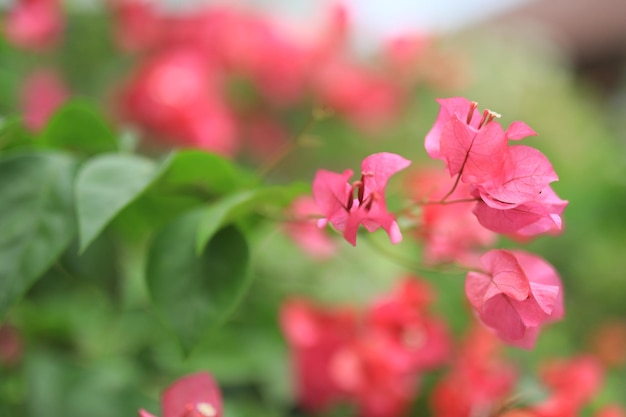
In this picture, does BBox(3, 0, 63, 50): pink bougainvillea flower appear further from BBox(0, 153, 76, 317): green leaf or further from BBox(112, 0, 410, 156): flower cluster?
BBox(0, 153, 76, 317): green leaf

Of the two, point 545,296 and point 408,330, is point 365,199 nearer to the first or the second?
point 545,296

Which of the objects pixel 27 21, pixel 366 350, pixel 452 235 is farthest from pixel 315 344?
pixel 27 21

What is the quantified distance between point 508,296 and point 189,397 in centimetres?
16

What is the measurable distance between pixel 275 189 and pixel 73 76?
3.19 feet

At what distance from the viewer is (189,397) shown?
0.34 metres

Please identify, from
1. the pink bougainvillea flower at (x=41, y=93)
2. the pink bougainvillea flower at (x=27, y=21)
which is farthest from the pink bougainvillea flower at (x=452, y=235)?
the pink bougainvillea flower at (x=41, y=93)

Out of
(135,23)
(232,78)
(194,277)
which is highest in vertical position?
(194,277)

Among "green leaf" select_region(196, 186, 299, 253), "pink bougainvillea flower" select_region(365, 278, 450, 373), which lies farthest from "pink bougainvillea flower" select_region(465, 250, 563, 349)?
"pink bougainvillea flower" select_region(365, 278, 450, 373)

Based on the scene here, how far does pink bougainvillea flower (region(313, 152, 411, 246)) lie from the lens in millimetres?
303

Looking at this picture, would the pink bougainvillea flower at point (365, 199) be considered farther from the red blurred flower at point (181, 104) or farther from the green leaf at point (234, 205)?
the red blurred flower at point (181, 104)

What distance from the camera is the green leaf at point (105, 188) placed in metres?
0.32

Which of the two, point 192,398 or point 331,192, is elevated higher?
point 331,192

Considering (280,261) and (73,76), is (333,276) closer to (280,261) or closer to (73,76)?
(280,261)

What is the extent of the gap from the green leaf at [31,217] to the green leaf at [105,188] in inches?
0.7
